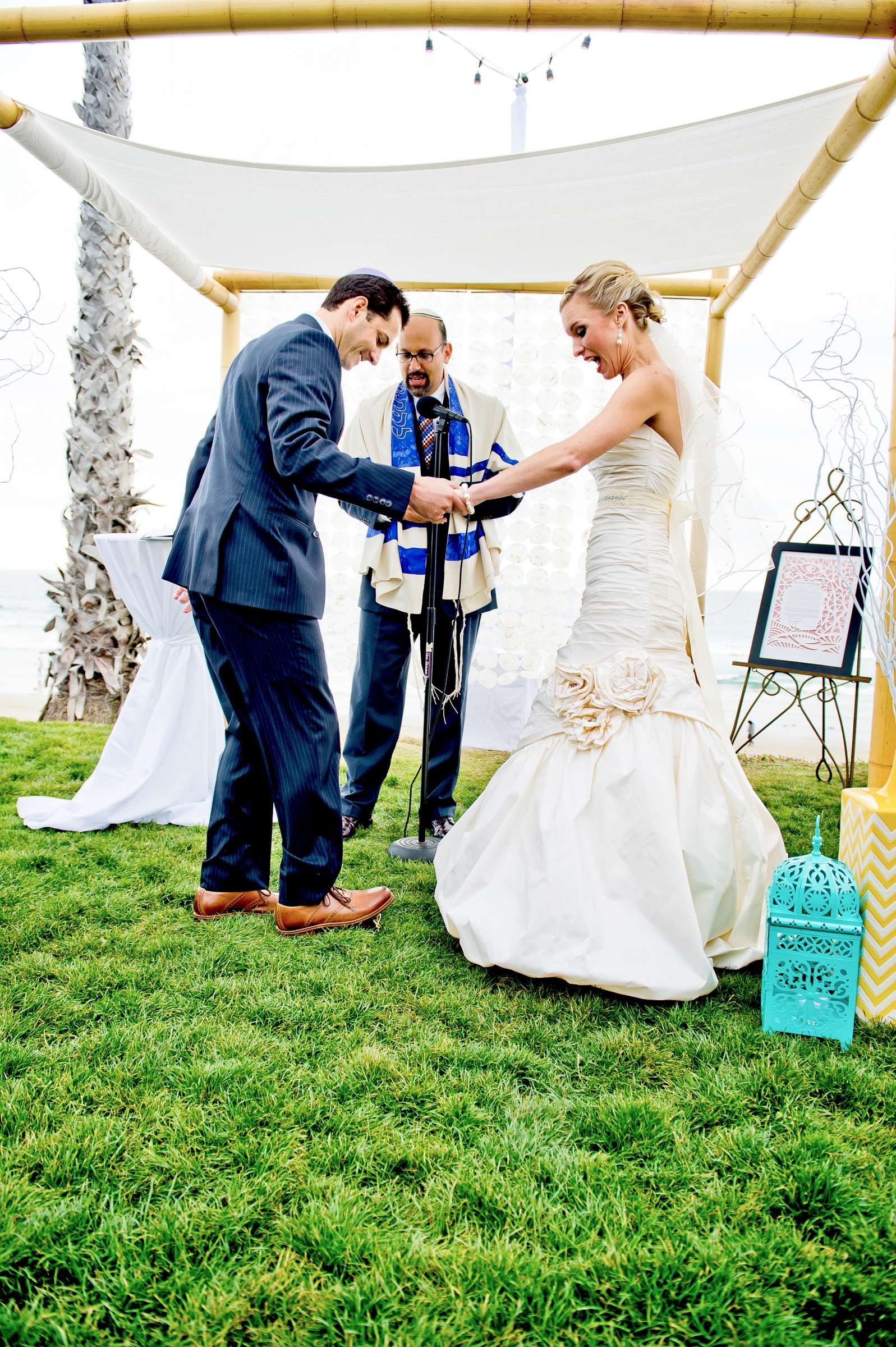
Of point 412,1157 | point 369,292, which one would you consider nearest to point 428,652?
point 369,292

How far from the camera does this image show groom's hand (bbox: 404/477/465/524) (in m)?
2.27

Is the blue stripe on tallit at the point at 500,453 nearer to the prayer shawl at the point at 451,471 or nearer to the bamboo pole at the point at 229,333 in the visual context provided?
the prayer shawl at the point at 451,471

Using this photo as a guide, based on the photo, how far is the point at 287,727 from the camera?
227 cm

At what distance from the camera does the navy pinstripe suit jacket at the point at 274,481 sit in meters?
2.14

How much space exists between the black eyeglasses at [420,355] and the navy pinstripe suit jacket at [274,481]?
1.02 metres

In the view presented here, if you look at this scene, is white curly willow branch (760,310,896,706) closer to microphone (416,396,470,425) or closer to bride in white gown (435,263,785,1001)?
bride in white gown (435,263,785,1001)

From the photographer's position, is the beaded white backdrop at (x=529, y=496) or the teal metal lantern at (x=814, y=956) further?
the beaded white backdrop at (x=529, y=496)

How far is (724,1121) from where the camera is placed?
1.49 meters

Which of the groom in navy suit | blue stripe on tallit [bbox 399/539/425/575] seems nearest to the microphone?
the groom in navy suit

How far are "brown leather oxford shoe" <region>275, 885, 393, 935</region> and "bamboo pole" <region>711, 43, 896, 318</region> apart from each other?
2.72 m

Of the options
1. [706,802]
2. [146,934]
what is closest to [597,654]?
[706,802]

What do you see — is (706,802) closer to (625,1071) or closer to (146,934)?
(625,1071)

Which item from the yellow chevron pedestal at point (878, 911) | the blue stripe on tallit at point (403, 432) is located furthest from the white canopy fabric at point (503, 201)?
the yellow chevron pedestal at point (878, 911)

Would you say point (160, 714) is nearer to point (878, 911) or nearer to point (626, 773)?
point (626, 773)
